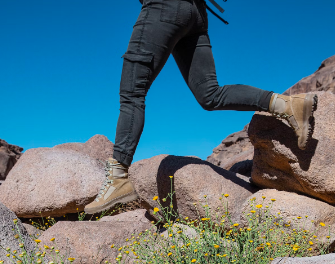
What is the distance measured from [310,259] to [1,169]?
1199cm

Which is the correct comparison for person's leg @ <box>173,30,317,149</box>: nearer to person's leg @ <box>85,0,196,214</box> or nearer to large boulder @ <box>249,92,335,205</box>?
large boulder @ <box>249,92,335,205</box>

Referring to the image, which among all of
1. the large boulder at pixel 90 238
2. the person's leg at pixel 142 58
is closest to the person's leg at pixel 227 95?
the person's leg at pixel 142 58

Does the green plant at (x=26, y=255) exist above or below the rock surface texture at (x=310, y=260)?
above

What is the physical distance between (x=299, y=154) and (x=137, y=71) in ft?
5.97

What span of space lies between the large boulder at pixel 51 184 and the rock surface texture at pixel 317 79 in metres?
10.4

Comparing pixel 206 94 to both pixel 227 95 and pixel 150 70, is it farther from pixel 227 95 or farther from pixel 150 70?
pixel 150 70

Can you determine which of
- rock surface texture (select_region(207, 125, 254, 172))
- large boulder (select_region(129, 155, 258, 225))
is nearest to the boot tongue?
large boulder (select_region(129, 155, 258, 225))

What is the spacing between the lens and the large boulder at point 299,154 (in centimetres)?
348

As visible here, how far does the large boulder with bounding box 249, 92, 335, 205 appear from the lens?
348cm

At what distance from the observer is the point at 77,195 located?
5.09 meters

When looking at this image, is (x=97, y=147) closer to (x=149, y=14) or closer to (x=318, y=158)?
(x=149, y=14)

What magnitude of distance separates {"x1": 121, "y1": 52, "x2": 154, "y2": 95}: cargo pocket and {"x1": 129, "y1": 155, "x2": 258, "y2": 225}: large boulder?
101 cm

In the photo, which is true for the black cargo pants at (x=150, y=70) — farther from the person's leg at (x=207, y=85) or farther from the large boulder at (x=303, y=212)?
the large boulder at (x=303, y=212)

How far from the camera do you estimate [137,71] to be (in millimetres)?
3418
